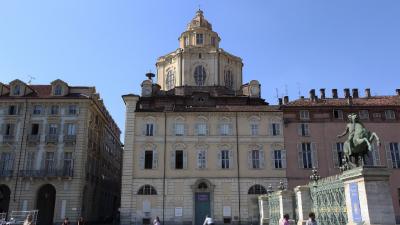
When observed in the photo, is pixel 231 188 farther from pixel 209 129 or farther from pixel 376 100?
pixel 376 100

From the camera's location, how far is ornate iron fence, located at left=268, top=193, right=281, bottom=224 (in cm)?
2813

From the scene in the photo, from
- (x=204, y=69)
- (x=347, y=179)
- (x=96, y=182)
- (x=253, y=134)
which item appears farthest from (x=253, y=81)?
(x=347, y=179)

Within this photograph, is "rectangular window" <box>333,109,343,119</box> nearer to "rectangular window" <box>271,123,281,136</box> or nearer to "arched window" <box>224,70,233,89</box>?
"rectangular window" <box>271,123,281,136</box>

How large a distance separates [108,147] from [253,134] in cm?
2740

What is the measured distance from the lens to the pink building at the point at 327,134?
43.2 m

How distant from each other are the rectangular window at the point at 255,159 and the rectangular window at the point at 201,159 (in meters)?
5.10

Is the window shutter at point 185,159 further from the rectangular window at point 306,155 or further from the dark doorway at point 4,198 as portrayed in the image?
the dark doorway at point 4,198

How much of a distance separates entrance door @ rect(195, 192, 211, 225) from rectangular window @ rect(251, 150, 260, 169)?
226 inches

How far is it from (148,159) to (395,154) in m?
26.5

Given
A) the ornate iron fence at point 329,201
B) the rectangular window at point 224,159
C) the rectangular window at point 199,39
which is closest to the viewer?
the ornate iron fence at point 329,201

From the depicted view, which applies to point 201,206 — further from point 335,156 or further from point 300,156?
point 335,156

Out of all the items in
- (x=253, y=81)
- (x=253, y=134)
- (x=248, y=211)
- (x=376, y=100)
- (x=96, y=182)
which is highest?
(x=253, y=81)

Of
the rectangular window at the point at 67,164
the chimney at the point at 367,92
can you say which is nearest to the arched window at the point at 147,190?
the rectangular window at the point at 67,164

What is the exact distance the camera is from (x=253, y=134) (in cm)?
4416
